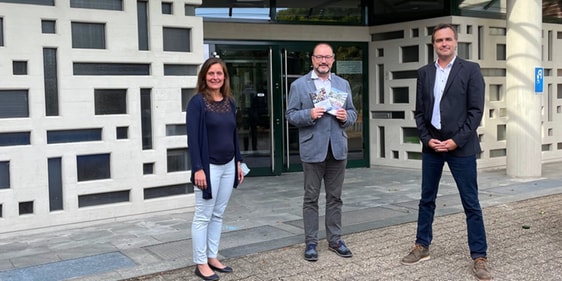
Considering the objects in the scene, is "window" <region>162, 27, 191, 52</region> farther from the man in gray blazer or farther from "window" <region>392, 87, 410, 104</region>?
"window" <region>392, 87, 410, 104</region>

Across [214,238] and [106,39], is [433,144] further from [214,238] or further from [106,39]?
[106,39]

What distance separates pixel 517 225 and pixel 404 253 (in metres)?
1.81

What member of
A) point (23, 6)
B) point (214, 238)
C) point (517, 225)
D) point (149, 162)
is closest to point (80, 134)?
point (149, 162)

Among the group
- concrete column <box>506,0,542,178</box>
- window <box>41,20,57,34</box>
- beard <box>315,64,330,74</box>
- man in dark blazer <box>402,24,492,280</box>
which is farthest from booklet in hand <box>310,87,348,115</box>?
concrete column <box>506,0,542,178</box>

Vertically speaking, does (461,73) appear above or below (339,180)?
above

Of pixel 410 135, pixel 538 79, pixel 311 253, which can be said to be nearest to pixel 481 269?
pixel 311 253

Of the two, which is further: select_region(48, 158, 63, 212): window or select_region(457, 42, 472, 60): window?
select_region(457, 42, 472, 60): window

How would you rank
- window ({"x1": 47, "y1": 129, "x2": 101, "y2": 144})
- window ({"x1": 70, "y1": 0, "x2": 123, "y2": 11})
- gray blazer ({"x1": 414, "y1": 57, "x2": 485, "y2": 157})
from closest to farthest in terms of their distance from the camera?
gray blazer ({"x1": 414, "y1": 57, "x2": 485, "y2": 157})
window ({"x1": 47, "y1": 129, "x2": 101, "y2": 144})
window ({"x1": 70, "y1": 0, "x2": 123, "y2": 11})

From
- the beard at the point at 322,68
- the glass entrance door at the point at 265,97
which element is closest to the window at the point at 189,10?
the beard at the point at 322,68

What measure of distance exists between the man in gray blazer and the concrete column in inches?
212

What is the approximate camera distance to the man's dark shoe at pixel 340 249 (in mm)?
5293

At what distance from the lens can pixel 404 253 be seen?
17.8 feet

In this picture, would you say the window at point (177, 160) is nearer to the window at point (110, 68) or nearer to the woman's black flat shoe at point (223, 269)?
the window at point (110, 68)

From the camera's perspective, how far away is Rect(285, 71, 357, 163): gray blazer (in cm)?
516
